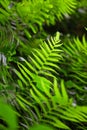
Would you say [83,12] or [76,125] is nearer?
[76,125]

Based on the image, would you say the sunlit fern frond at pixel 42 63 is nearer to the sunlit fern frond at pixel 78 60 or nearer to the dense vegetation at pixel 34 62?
the dense vegetation at pixel 34 62

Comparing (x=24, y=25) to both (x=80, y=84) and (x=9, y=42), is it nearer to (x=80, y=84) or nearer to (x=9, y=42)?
(x=9, y=42)

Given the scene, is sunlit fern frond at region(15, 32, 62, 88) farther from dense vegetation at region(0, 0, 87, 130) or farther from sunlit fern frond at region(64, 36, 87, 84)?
sunlit fern frond at region(64, 36, 87, 84)

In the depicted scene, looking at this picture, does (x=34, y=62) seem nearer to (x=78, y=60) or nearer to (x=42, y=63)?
(x=42, y=63)

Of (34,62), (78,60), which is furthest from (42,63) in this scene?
(78,60)

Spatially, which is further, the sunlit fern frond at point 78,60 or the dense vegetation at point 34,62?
the sunlit fern frond at point 78,60

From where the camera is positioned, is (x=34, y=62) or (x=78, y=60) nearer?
(x=34, y=62)

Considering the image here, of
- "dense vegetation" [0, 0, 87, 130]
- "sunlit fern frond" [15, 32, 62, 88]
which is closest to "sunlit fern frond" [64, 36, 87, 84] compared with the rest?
"dense vegetation" [0, 0, 87, 130]

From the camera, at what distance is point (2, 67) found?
1.18 m

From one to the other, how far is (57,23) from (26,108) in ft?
5.28

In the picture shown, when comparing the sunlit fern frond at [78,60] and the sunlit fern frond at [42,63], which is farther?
the sunlit fern frond at [78,60]

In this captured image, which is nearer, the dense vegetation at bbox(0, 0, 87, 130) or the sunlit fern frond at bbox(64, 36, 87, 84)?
the dense vegetation at bbox(0, 0, 87, 130)

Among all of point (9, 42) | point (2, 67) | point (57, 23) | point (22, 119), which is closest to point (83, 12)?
point (57, 23)

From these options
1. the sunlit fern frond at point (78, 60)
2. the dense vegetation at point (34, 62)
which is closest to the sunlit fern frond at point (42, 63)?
the dense vegetation at point (34, 62)
